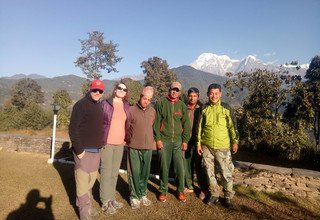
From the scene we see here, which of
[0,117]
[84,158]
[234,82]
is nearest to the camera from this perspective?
[84,158]

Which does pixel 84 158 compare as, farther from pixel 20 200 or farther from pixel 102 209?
pixel 20 200

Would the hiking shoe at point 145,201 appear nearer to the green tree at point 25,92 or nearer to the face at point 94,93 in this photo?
the face at point 94,93

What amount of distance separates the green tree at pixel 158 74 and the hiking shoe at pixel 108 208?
135 feet

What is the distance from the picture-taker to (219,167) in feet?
15.9

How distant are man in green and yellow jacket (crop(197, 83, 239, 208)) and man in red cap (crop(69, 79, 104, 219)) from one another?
1831 millimetres

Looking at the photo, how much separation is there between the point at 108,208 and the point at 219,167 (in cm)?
198

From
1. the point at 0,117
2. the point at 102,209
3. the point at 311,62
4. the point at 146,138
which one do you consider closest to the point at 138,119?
the point at 146,138

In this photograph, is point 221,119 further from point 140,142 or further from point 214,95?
point 140,142

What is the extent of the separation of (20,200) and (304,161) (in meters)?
10.0

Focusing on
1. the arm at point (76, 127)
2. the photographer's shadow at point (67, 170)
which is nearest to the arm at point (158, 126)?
the arm at point (76, 127)

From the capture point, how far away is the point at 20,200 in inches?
203

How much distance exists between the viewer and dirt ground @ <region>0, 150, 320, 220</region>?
4.57m

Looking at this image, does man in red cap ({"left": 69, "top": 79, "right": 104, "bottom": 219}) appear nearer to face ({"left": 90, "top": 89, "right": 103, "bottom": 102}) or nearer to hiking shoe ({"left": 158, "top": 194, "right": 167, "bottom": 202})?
face ({"left": 90, "top": 89, "right": 103, "bottom": 102})

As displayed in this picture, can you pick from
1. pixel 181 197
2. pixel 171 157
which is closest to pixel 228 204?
pixel 181 197
